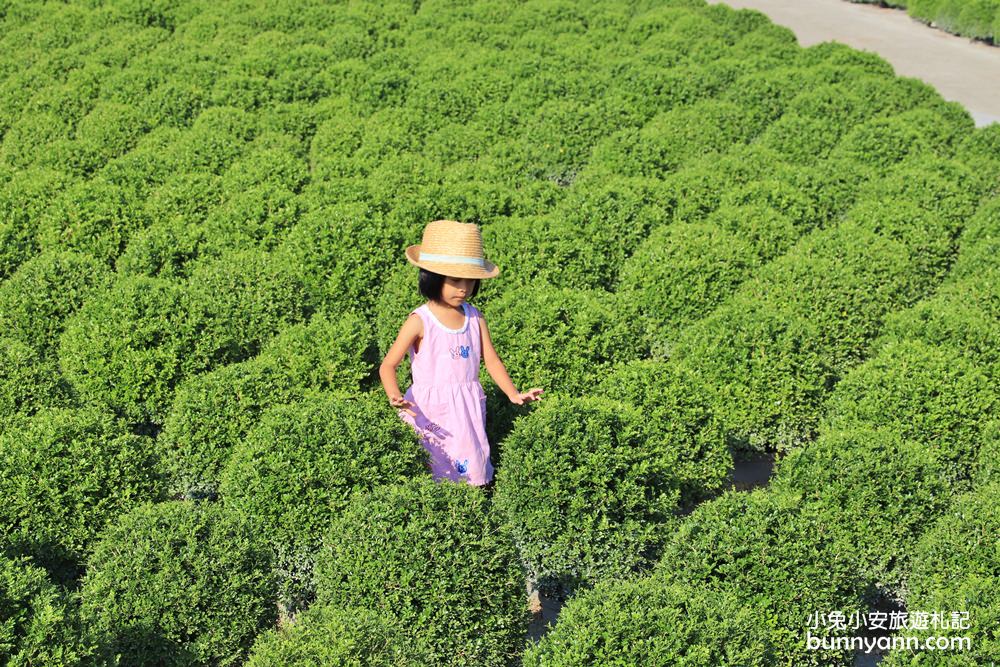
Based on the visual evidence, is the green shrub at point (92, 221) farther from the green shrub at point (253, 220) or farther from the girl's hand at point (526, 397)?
the girl's hand at point (526, 397)

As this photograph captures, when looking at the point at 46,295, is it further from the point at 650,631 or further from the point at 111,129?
the point at 650,631

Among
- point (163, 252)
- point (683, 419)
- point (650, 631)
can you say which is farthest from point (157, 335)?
point (650, 631)

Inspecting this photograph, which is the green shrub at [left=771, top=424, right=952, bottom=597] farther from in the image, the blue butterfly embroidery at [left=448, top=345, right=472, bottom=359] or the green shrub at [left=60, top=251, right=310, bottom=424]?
the green shrub at [left=60, top=251, right=310, bottom=424]

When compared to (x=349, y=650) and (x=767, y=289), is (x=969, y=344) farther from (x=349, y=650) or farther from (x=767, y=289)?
(x=349, y=650)

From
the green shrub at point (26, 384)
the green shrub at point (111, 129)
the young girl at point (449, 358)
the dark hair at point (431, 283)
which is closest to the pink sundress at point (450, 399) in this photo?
the young girl at point (449, 358)

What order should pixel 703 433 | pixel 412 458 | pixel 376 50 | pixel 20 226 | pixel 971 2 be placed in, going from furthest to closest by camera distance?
pixel 971 2 → pixel 376 50 → pixel 20 226 → pixel 703 433 → pixel 412 458

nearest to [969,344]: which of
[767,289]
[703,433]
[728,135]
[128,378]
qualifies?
[767,289]

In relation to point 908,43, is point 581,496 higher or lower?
higher
